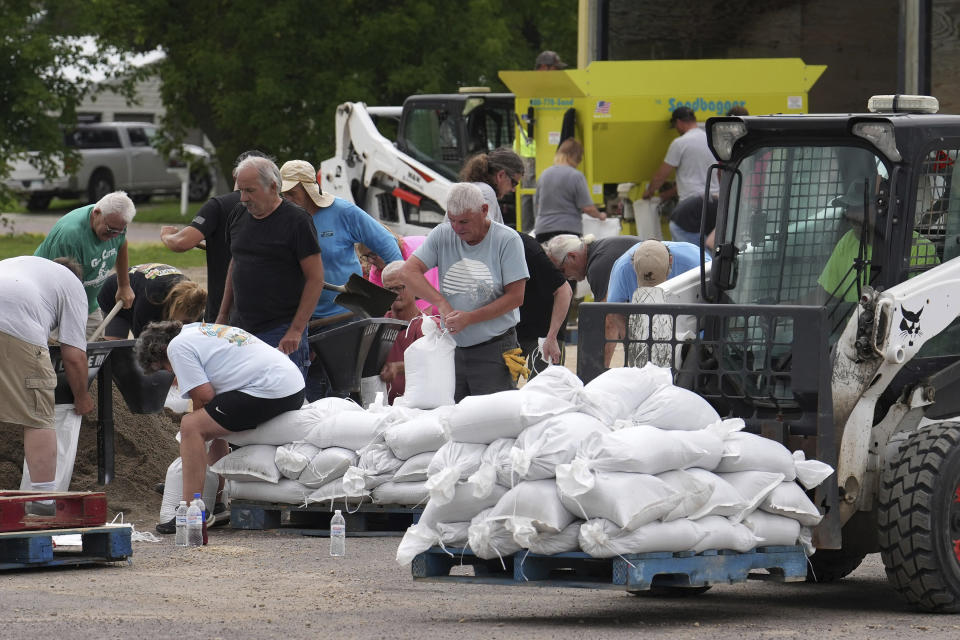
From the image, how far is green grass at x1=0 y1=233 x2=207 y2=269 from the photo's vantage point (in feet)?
74.8

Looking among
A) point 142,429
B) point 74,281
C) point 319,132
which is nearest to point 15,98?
point 319,132

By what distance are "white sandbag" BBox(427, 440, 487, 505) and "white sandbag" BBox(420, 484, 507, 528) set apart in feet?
0.10

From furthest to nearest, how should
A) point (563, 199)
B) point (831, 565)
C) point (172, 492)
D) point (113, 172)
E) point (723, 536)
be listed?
point (113, 172), point (563, 199), point (172, 492), point (831, 565), point (723, 536)

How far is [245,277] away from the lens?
9.24 metres

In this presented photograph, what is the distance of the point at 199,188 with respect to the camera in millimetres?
36750

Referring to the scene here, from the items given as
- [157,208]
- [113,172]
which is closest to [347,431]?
[157,208]

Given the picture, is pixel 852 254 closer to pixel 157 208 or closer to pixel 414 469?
pixel 414 469

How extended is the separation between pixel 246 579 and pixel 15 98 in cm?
1900

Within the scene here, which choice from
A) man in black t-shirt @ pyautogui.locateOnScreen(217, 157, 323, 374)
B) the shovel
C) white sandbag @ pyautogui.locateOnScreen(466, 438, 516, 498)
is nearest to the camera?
white sandbag @ pyautogui.locateOnScreen(466, 438, 516, 498)

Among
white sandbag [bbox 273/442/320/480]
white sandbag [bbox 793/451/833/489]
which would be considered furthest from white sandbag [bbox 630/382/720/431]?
white sandbag [bbox 273/442/320/480]

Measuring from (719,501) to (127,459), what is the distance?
4.95 metres

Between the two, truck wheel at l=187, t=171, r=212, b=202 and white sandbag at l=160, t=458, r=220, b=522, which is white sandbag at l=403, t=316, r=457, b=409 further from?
truck wheel at l=187, t=171, r=212, b=202

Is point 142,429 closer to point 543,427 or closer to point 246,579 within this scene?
point 246,579

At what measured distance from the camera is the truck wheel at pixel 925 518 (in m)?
6.46
